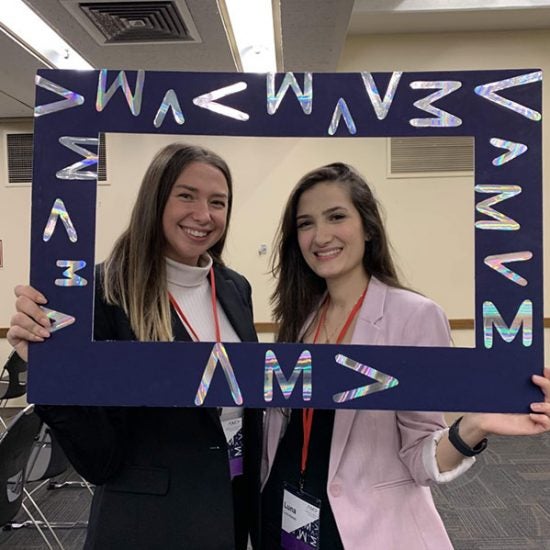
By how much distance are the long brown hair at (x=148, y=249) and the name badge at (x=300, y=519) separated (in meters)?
0.46

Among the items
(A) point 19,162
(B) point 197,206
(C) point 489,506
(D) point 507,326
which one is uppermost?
(A) point 19,162

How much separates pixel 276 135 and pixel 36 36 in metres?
2.49

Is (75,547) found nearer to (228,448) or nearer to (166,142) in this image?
(228,448)

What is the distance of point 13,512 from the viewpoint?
6.56 feet

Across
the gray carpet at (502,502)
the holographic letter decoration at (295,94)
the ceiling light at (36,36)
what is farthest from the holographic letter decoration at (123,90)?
the gray carpet at (502,502)

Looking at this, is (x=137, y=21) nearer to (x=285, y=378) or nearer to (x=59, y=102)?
(x=59, y=102)

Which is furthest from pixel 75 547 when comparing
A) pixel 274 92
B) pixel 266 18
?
pixel 266 18

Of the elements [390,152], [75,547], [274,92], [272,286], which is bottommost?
[75,547]

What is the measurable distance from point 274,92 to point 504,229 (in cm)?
51

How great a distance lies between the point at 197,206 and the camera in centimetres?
95

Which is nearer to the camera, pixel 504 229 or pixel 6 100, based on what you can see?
pixel 504 229

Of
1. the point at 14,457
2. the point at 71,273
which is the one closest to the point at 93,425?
the point at 71,273

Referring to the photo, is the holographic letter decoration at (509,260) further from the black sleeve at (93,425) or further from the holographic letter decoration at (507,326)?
the black sleeve at (93,425)

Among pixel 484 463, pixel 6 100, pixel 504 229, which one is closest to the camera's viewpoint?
pixel 504 229
